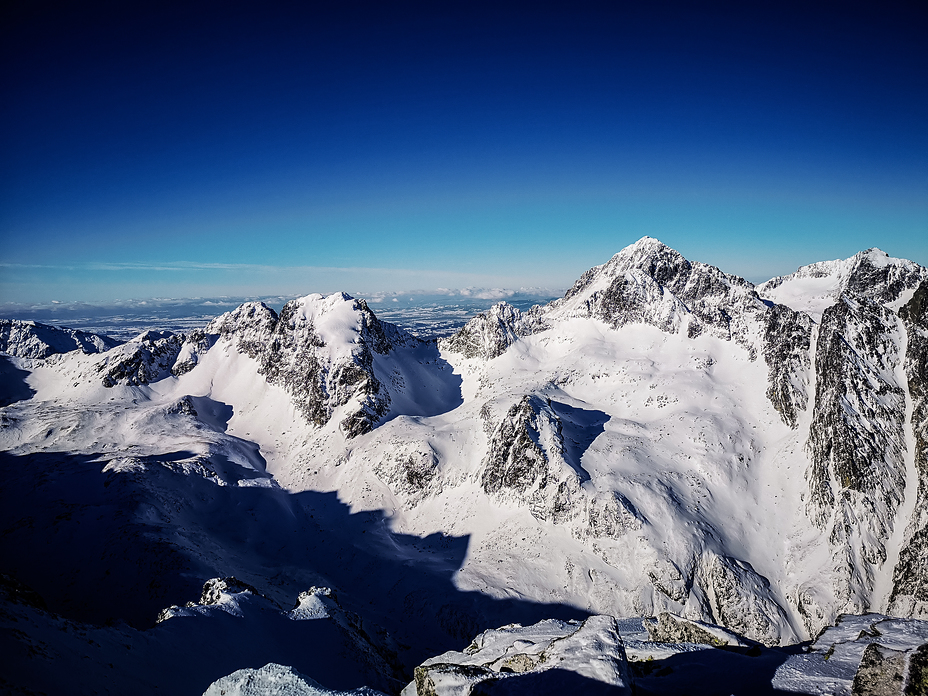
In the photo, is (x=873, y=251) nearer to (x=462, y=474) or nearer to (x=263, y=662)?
(x=462, y=474)

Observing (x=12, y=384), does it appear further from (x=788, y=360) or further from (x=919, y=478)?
(x=919, y=478)

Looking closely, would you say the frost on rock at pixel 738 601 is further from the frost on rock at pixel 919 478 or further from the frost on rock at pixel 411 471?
the frost on rock at pixel 411 471

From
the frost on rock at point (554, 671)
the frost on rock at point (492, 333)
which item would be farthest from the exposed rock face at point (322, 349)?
the frost on rock at point (554, 671)

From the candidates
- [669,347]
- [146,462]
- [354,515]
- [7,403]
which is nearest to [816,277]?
[669,347]

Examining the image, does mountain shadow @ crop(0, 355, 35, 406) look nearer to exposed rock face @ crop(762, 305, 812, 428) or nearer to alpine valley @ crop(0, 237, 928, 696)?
alpine valley @ crop(0, 237, 928, 696)

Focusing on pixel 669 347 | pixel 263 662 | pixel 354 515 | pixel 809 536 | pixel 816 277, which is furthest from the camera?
pixel 816 277

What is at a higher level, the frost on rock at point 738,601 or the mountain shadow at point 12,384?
the mountain shadow at point 12,384

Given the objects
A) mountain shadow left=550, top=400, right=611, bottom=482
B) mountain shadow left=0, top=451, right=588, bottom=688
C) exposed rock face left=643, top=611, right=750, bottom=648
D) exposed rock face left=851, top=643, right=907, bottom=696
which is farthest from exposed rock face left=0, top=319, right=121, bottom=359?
exposed rock face left=851, top=643, right=907, bottom=696
